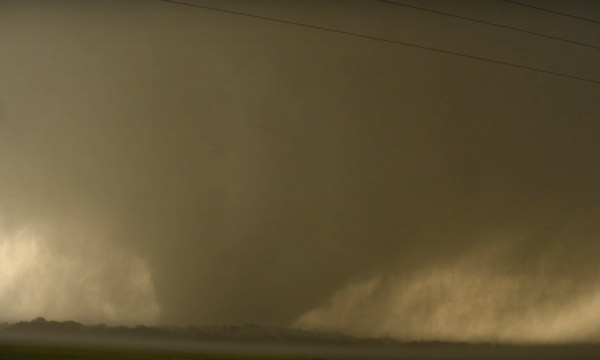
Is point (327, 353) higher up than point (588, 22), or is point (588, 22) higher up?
point (588, 22)

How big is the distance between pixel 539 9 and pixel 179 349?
411 cm

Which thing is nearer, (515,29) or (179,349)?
(179,349)

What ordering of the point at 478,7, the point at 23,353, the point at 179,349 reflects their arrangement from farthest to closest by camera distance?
the point at 478,7 < the point at 179,349 < the point at 23,353

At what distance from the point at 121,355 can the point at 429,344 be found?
2364 mm

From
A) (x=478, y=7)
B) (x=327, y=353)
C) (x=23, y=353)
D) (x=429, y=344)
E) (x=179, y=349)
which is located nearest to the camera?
(x=23, y=353)

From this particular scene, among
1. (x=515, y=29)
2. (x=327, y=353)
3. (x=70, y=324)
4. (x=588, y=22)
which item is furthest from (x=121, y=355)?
(x=588, y=22)

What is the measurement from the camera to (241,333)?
351cm

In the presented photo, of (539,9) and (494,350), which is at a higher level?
(539,9)

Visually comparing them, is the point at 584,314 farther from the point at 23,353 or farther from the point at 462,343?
the point at 23,353

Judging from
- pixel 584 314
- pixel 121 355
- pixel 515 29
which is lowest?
pixel 121 355

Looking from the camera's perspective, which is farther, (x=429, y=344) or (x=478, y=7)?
(x=478, y=7)

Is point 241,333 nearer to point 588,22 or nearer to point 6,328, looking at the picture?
point 6,328

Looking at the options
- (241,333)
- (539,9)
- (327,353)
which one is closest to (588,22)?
(539,9)

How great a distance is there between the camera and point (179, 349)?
3256 mm
